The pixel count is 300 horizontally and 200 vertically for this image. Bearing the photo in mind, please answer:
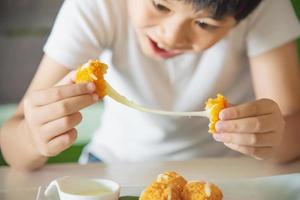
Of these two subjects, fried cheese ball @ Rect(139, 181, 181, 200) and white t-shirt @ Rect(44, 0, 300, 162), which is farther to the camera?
white t-shirt @ Rect(44, 0, 300, 162)

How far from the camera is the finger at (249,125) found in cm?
75

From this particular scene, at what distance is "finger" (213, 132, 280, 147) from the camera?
0.76m

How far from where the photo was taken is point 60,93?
75cm

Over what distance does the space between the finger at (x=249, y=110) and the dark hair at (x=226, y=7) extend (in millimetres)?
129

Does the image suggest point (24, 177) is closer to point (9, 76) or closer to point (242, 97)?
point (242, 97)

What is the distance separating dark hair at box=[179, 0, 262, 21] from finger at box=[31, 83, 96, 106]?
180mm

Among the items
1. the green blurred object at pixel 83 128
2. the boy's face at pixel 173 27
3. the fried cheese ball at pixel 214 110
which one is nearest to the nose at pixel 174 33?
the boy's face at pixel 173 27

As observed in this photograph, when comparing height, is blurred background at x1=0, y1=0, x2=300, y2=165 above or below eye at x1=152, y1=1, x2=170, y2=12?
below

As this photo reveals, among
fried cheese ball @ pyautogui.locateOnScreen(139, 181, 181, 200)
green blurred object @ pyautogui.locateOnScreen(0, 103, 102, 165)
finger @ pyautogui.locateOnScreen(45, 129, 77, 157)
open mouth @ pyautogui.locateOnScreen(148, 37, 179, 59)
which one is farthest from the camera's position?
green blurred object @ pyautogui.locateOnScreen(0, 103, 102, 165)

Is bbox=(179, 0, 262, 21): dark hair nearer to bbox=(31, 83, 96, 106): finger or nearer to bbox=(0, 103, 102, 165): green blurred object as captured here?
bbox=(31, 83, 96, 106): finger

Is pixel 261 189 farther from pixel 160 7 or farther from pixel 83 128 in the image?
pixel 83 128

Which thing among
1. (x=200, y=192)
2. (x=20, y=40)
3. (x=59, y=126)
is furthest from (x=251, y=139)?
(x=20, y=40)

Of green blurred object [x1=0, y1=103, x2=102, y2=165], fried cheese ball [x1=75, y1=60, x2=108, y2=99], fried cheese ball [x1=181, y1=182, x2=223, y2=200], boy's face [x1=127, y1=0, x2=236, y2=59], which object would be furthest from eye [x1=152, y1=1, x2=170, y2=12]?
green blurred object [x1=0, y1=103, x2=102, y2=165]

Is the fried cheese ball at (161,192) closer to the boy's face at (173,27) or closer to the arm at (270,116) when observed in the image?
the arm at (270,116)
